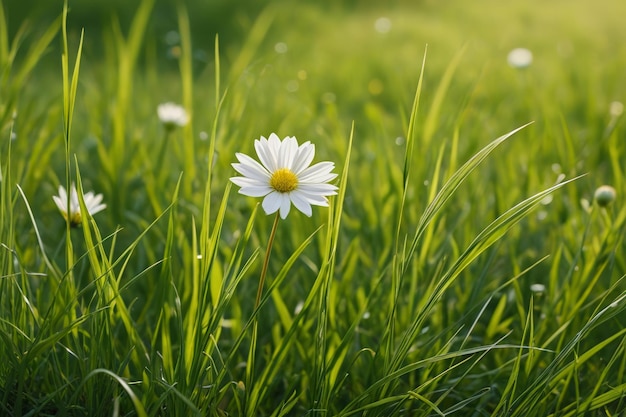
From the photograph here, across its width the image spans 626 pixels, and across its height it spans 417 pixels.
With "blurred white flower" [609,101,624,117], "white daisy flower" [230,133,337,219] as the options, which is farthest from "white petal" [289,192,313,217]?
"blurred white flower" [609,101,624,117]

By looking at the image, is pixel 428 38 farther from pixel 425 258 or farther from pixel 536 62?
pixel 425 258

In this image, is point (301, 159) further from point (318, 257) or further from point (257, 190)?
point (318, 257)

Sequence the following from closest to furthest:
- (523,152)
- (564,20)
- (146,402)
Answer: (146,402) < (523,152) < (564,20)

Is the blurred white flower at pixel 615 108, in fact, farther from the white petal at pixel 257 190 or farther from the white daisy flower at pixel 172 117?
the white petal at pixel 257 190

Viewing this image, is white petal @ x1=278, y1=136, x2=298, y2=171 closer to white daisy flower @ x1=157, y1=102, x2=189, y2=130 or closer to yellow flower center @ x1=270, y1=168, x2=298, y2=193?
yellow flower center @ x1=270, y1=168, x2=298, y2=193

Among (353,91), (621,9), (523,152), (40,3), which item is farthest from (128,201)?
(621,9)

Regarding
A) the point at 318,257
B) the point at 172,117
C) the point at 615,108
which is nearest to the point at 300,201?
the point at 318,257
